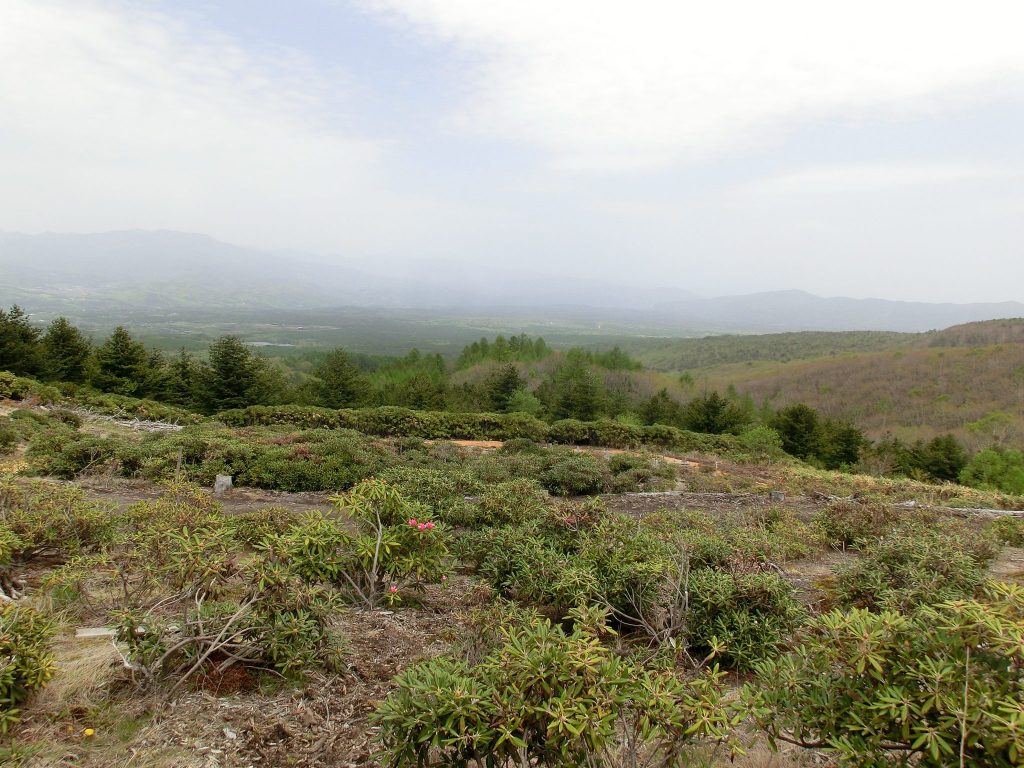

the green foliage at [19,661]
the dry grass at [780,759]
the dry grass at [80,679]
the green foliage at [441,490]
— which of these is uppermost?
the green foliage at [19,661]

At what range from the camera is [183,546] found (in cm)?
342

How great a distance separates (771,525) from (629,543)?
470 cm

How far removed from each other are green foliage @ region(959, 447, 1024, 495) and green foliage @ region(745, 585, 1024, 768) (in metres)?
25.1

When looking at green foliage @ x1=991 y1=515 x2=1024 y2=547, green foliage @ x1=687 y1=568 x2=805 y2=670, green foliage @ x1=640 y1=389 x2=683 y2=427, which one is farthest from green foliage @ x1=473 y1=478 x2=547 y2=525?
green foliage @ x1=640 y1=389 x2=683 y2=427

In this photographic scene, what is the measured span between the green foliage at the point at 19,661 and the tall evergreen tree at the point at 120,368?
2580cm

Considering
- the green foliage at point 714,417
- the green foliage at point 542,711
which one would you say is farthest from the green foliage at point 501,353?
the green foliage at point 542,711

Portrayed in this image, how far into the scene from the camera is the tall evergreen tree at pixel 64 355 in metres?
24.7

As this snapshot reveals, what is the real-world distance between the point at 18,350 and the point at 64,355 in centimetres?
182

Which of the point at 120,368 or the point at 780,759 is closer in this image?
the point at 780,759

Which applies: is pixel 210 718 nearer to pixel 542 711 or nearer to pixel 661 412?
pixel 542 711

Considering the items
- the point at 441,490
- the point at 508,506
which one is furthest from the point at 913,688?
the point at 441,490

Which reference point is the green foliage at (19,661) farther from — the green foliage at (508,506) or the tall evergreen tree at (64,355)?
the tall evergreen tree at (64,355)

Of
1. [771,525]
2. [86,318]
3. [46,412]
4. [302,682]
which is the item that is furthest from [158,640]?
[86,318]

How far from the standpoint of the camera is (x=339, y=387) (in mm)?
28422
